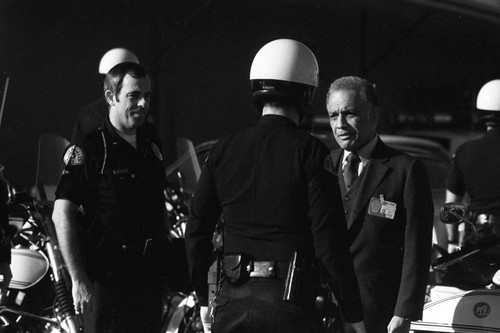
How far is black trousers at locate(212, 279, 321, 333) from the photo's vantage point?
13.5ft

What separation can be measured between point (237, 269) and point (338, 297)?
0.36m

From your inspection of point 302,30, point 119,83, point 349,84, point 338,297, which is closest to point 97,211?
point 119,83

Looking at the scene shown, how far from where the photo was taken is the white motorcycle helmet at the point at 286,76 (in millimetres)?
4309

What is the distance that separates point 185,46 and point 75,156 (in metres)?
4.63

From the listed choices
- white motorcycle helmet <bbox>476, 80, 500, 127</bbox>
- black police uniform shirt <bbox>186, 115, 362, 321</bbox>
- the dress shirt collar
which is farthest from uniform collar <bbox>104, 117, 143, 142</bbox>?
white motorcycle helmet <bbox>476, 80, 500, 127</bbox>

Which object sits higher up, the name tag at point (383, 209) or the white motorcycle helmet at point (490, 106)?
the white motorcycle helmet at point (490, 106)

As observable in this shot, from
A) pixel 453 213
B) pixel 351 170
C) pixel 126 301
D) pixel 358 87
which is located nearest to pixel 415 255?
pixel 453 213

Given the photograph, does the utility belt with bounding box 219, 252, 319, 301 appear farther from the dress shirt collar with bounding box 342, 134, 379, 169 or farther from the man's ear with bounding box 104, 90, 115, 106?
the man's ear with bounding box 104, 90, 115, 106

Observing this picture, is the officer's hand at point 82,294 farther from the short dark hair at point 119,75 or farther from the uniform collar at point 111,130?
the short dark hair at point 119,75

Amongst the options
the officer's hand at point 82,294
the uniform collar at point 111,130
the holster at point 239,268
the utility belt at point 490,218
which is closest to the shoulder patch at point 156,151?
the uniform collar at point 111,130

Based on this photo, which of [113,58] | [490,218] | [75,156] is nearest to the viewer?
[75,156]

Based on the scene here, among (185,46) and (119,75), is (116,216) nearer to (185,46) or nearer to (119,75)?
(119,75)

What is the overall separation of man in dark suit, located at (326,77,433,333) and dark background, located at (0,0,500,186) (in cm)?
326

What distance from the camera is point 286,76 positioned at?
434 centimetres
